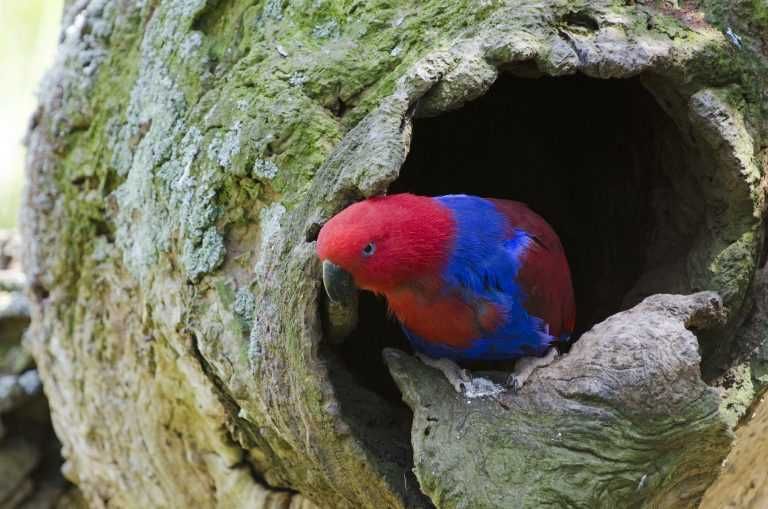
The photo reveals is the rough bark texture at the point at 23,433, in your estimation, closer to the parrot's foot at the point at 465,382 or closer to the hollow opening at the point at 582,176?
the hollow opening at the point at 582,176

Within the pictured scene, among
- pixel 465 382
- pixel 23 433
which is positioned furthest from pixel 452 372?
pixel 23 433

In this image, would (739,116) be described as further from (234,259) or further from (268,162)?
(234,259)

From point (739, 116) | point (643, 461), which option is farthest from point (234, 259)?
point (739, 116)

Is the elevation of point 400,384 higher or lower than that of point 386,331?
higher

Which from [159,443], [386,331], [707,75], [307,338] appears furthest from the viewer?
[159,443]

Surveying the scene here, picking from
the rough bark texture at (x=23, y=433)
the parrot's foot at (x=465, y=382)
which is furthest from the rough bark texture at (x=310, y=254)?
the rough bark texture at (x=23, y=433)

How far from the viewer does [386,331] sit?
118 inches

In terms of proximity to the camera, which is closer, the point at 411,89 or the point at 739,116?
the point at 411,89

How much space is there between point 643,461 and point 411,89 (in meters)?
1.07

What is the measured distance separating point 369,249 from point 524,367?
1.81 ft

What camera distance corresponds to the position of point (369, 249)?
231cm

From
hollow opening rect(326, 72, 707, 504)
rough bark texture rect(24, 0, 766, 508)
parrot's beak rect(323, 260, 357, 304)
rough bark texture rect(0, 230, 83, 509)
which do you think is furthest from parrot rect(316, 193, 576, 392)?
rough bark texture rect(0, 230, 83, 509)

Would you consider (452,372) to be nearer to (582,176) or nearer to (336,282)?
(336,282)

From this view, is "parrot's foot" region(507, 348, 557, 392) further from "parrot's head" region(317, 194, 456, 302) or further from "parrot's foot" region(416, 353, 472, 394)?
"parrot's head" region(317, 194, 456, 302)
